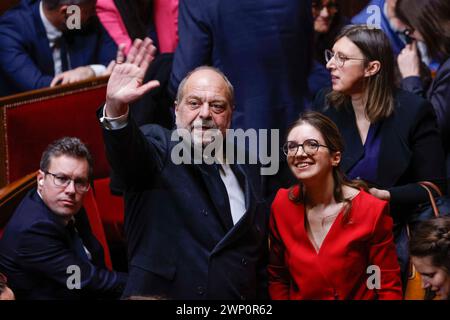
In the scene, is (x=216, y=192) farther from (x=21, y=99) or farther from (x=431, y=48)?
(x=431, y=48)

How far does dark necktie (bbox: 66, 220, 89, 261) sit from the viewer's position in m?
3.14

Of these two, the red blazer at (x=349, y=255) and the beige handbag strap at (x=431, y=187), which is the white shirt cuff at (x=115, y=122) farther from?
the beige handbag strap at (x=431, y=187)

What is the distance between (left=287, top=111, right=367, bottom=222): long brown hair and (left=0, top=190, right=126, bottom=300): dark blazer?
684 millimetres

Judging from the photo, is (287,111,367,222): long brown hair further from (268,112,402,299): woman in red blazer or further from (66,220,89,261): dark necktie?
(66,220,89,261): dark necktie

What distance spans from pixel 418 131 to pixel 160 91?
36.2 inches

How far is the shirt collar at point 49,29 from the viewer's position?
3.69 meters

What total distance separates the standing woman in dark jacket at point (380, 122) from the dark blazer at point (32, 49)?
986mm

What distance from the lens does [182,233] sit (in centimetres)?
289

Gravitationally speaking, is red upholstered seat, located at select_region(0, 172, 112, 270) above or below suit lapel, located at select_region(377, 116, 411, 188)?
below

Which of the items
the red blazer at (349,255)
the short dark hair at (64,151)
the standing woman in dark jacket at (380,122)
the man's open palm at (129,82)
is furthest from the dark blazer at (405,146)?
the short dark hair at (64,151)

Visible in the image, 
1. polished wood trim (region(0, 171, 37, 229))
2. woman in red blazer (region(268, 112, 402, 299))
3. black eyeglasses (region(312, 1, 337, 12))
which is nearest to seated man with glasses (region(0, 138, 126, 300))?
polished wood trim (region(0, 171, 37, 229))

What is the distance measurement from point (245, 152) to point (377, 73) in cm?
55

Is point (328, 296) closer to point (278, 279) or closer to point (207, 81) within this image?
point (278, 279)
